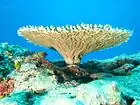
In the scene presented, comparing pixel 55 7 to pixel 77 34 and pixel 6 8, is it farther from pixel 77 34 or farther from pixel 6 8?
pixel 77 34

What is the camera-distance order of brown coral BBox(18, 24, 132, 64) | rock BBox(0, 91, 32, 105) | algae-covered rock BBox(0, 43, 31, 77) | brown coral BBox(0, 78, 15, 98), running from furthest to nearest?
algae-covered rock BBox(0, 43, 31, 77), brown coral BBox(18, 24, 132, 64), brown coral BBox(0, 78, 15, 98), rock BBox(0, 91, 32, 105)

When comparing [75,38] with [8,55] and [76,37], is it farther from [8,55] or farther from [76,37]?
[8,55]

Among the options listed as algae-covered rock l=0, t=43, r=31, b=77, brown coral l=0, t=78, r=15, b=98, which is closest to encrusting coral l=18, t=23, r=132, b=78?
algae-covered rock l=0, t=43, r=31, b=77

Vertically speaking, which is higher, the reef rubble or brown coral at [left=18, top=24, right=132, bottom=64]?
Answer: brown coral at [left=18, top=24, right=132, bottom=64]

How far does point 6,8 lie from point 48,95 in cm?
8992

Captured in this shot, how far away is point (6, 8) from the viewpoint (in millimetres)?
91750

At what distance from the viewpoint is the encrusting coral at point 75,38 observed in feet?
15.9

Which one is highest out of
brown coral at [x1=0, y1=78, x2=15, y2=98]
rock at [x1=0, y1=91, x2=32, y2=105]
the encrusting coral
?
the encrusting coral

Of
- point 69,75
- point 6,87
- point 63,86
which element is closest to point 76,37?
point 69,75

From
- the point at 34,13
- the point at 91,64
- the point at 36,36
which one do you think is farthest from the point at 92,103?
the point at 34,13

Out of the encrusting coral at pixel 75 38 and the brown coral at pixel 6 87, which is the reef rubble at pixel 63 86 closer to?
the brown coral at pixel 6 87

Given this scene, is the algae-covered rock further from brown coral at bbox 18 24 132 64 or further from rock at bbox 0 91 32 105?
rock at bbox 0 91 32 105

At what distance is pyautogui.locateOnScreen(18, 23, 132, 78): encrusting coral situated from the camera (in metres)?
4.85

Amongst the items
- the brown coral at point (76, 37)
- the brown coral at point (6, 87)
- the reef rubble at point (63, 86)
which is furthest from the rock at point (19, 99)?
the brown coral at point (76, 37)
